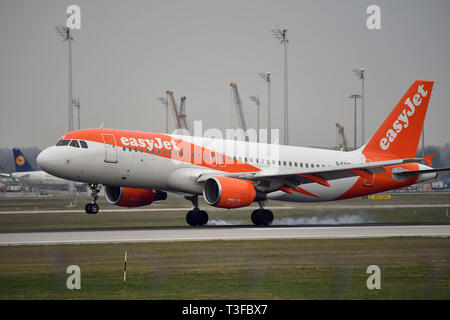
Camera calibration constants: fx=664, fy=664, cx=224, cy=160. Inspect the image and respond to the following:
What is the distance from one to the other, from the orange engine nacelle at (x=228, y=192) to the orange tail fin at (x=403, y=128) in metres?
13.0

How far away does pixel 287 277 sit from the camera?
19.8 meters

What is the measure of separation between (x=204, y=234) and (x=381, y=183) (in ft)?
55.7

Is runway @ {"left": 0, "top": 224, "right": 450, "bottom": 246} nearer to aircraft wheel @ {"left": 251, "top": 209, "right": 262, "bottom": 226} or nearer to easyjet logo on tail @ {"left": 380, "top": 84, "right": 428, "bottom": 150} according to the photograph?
aircraft wheel @ {"left": 251, "top": 209, "right": 262, "bottom": 226}

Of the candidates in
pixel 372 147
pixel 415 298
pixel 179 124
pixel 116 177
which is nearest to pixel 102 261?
pixel 415 298

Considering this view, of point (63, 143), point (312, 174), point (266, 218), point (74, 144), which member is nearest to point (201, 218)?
point (266, 218)

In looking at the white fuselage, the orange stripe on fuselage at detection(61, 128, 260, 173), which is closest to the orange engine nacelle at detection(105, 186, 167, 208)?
the white fuselage

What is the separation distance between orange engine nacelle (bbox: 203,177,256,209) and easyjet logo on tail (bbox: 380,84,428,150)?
13.4 m

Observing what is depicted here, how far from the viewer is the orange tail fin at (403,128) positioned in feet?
150

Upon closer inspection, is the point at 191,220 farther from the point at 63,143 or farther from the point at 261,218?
the point at 63,143

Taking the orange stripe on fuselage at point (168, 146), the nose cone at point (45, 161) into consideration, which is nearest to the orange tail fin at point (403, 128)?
the orange stripe on fuselage at point (168, 146)

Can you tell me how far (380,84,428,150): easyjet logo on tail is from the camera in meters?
45.6
